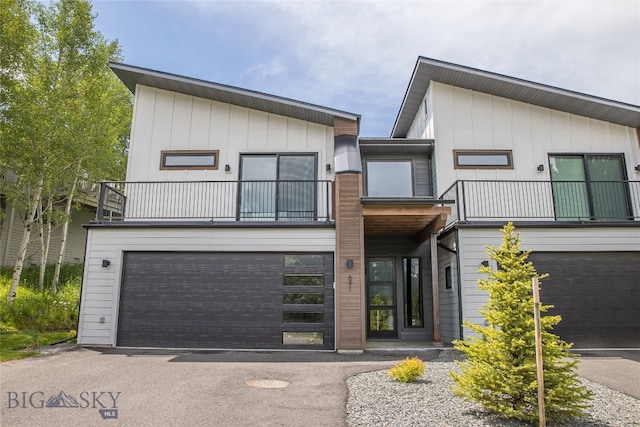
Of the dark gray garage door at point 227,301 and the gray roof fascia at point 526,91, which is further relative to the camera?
the gray roof fascia at point 526,91

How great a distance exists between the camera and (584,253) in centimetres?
955

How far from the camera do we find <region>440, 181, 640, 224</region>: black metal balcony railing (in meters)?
10.7

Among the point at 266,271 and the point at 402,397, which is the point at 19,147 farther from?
the point at 402,397

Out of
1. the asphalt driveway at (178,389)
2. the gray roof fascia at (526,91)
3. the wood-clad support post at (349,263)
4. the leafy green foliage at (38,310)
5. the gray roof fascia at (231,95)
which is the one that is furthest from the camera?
the gray roof fascia at (526,91)

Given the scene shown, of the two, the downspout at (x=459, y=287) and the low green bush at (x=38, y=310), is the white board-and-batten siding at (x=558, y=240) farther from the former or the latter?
the low green bush at (x=38, y=310)

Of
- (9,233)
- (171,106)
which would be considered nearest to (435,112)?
(171,106)

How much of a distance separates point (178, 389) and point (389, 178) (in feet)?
25.5

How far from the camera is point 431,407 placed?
4938mm

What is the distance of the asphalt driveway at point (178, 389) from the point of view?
15.3 feet

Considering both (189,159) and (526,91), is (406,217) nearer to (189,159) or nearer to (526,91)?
(526,91)

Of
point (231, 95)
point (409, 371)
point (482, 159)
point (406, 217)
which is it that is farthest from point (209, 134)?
point (409, 371)

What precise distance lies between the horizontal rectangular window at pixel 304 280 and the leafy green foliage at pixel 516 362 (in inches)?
186

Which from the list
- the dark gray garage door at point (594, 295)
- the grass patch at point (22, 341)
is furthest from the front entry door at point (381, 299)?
the grass patch at point (22, 341)

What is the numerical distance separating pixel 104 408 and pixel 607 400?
5865mm
